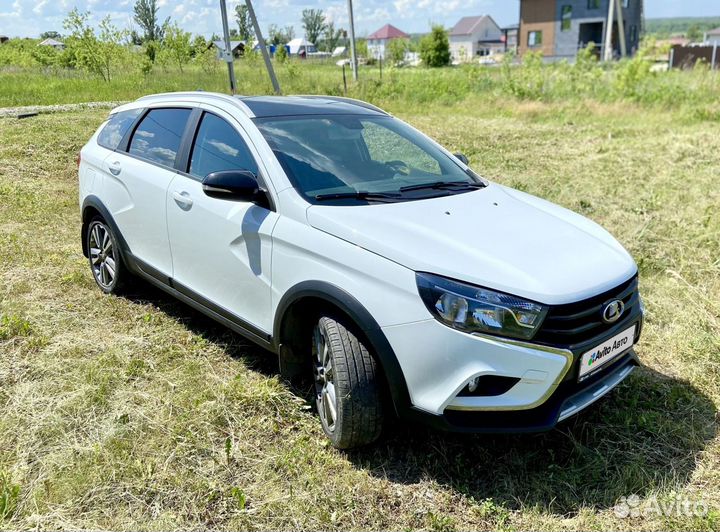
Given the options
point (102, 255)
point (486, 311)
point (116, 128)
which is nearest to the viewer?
point (486, 311)

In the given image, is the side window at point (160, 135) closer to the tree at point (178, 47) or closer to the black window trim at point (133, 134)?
the black window trim at point (133, 134)

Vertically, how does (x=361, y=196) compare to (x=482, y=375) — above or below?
above

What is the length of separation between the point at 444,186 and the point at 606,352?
127 cm

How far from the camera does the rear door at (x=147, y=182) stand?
3.74m

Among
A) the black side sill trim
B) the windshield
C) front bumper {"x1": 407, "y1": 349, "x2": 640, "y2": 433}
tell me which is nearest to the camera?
front bumper {"x1": 407, "y1": 349, "x2": 640, "y2": 433}

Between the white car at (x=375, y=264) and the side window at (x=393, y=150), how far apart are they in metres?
0.01

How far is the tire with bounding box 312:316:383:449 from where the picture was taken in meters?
2.55

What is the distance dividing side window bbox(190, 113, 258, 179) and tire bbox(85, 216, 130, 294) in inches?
47.0

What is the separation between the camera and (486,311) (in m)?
2.31

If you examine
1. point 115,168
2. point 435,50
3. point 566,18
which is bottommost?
point 115,168

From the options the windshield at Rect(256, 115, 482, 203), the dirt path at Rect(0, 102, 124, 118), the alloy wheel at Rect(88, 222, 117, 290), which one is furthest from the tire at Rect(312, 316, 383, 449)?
the dirt path at Rect(0, 102, 124, 118)

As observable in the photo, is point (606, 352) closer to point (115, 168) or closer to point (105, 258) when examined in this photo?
point (115, 168)

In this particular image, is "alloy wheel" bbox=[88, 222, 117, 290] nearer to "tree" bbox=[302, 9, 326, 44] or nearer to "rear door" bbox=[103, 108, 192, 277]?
"rear door" bbox=[103, 108, 192, 277]

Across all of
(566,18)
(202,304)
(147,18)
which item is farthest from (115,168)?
(566,18)
